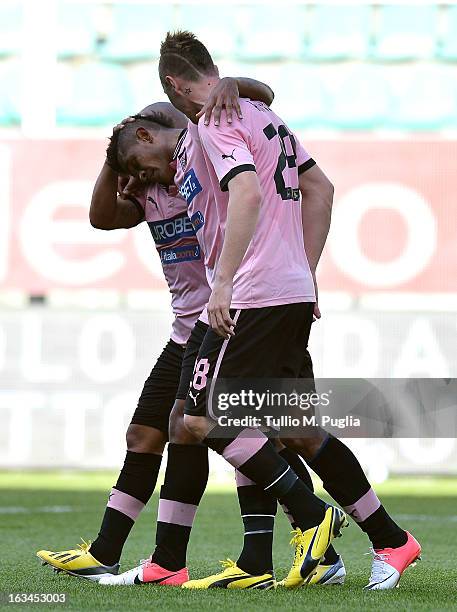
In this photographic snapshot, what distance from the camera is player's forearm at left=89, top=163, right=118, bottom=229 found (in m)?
4.17

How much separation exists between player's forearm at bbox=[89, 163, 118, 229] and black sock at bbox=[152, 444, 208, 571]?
2.76 ft

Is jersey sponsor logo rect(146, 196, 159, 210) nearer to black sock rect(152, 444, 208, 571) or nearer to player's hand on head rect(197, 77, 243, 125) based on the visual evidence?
player's hand on head rect(197, 77, 243, 125)

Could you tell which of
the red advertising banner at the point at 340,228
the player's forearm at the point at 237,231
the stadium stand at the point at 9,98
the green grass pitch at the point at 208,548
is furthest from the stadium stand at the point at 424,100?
the player's forearm at the point at 237,231

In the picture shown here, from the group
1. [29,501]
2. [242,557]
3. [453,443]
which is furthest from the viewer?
[453,443]

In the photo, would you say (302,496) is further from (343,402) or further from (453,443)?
(453,443)

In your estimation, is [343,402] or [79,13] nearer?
[343,402]

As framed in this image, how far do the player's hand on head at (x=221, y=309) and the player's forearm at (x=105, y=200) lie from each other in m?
1.01

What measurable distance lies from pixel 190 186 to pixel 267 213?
285 millimetres

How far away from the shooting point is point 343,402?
413 cm

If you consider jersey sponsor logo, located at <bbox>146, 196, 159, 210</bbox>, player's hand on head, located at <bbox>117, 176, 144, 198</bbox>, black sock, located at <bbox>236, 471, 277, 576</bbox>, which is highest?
player's hand on head, located at <bbox>117, 176, 144, 198</bbox>

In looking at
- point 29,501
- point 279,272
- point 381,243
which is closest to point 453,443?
point 381,243

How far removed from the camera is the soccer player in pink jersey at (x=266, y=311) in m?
3.43

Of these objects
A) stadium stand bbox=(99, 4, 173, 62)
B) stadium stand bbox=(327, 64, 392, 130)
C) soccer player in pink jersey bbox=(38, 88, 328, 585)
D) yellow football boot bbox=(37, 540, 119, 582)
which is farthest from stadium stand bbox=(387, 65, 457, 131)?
yellow football boot bbox=(37, 540, 119, 582)

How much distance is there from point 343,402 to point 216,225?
0.84 meters
